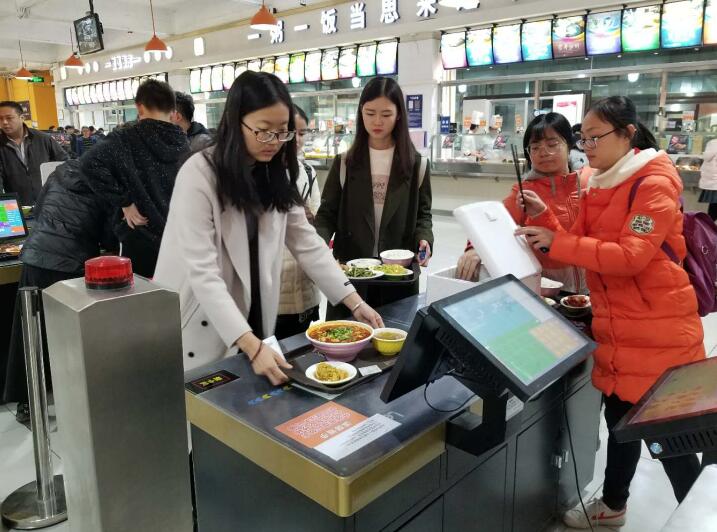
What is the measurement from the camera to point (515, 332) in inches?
46.8

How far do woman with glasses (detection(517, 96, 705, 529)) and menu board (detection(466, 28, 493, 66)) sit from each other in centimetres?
661

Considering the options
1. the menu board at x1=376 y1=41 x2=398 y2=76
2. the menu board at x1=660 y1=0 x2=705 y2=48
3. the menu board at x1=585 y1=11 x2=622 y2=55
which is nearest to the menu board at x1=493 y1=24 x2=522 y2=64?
the menu board at x1=585 y1=11 x2=622 y2=55

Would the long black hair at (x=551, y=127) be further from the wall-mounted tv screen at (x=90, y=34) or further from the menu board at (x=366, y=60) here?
the wall-mounted tv screen at (x=90, y=34)

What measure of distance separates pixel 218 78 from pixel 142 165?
9416 millimetres

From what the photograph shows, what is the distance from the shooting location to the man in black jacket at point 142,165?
2.70 meters

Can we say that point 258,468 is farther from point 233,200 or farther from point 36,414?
point 36,414

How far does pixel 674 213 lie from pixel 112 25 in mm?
12038

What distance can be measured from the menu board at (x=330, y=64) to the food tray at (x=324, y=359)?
28.1 feet

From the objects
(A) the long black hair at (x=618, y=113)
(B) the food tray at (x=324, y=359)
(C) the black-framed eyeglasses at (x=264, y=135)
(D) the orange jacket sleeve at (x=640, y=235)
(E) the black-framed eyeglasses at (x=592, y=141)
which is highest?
(A) the long black hair at (x=618, y=113)

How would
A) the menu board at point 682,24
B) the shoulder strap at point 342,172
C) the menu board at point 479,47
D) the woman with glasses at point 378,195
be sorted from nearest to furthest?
the woman with glasses at point 378,195 < the shoulder strap at point 342,172 < the menu board at point 682,24 < the menu board at point 479,47

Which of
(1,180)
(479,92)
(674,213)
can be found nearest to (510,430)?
(674,213)

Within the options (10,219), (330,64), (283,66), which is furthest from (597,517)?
(283,66)

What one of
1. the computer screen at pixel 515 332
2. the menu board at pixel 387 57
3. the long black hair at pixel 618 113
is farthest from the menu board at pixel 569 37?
the computer screen at pixel 515 332

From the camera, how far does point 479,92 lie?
28.3 ft
